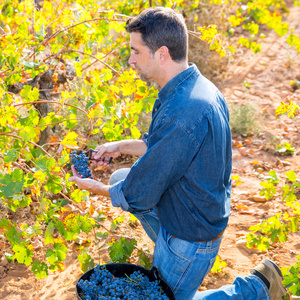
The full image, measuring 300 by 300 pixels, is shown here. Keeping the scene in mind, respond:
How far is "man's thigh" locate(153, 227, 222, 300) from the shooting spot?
202cm

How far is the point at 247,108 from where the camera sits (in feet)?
17.0

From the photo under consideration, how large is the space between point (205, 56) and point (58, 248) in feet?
15.5

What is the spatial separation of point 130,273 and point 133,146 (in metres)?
0.78

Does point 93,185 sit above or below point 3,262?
above

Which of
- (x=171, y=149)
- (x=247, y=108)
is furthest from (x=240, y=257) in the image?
(x=247, y=108)

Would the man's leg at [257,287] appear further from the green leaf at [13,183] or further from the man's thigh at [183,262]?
the green leaf at [13,183]

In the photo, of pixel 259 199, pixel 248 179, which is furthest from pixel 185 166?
pixel 248 179

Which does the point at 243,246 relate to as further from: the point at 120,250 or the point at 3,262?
the point at 3,262

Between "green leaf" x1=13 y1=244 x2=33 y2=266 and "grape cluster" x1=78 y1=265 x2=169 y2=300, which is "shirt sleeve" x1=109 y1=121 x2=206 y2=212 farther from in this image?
"green leaf" x1=13 y1=244 x2=33 y2=266

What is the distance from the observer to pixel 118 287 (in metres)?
2.01

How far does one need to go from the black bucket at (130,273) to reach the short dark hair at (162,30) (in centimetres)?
113

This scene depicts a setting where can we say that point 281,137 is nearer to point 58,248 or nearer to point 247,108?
point 247,108

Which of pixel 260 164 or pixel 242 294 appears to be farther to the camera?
pixel 260 164

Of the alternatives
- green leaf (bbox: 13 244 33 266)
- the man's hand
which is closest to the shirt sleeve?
the man's hand
